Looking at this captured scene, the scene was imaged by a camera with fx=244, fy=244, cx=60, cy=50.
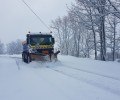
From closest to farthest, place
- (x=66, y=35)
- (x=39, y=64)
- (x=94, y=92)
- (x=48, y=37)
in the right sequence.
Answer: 1. (x=94, y=92)
2. (x=39, y=64)
3. (x=48, y=37)
4. (x=66, y=35)

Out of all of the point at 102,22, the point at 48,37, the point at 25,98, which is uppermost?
the point at 102,22

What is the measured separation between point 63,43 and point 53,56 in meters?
41.2

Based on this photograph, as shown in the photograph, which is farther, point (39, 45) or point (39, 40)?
point (39, 40)

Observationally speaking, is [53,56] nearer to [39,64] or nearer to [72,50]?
[39,64]

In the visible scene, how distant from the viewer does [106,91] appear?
868 centimetres

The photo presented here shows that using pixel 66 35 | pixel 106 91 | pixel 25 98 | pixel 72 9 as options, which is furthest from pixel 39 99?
pixel 66 35

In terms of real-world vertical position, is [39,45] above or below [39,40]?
below

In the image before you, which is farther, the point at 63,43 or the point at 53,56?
the point at 63,43

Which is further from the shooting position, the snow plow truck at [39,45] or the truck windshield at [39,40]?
the truck windshield at [39,40]

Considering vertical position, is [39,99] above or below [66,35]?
below

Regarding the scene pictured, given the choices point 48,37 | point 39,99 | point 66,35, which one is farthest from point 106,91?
point 66,35

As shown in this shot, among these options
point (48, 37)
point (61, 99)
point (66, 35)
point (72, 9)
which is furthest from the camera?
point (66, 35)

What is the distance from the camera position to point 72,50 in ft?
211

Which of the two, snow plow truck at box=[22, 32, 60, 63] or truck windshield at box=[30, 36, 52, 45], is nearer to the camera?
snow plow truck at box=[22, 32, 60, 63]
